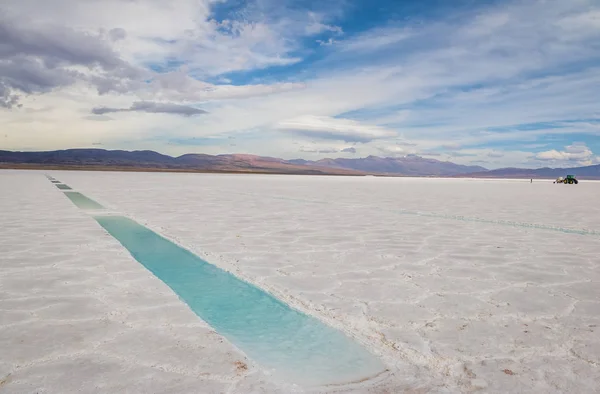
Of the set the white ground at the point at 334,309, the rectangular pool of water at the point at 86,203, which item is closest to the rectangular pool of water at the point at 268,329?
the white ground at the point at 334,309

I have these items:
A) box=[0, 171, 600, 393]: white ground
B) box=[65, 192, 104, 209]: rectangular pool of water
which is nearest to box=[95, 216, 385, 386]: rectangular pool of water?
box=[0, 171, 600, 393]: white ground

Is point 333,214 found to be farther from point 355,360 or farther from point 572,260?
point 355,360

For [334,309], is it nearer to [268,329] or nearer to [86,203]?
[268,329]

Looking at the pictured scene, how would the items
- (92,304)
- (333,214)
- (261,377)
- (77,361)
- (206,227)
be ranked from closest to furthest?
(261,377), (77,361), (92,304), (206,227), (333,214)

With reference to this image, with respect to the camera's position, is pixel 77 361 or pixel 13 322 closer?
pixel 77 361

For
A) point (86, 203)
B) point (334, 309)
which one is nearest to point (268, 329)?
point (334, 309)

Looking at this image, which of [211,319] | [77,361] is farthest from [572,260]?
[77,361]

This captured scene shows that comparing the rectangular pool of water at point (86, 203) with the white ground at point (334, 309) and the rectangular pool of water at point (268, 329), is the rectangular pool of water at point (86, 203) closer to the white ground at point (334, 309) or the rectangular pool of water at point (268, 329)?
the white ground at point (334, 309)

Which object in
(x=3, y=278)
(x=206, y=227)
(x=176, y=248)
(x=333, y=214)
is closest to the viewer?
(x=3, y=278)

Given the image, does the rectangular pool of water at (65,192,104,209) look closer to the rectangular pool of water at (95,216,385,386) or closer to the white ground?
the white ground
